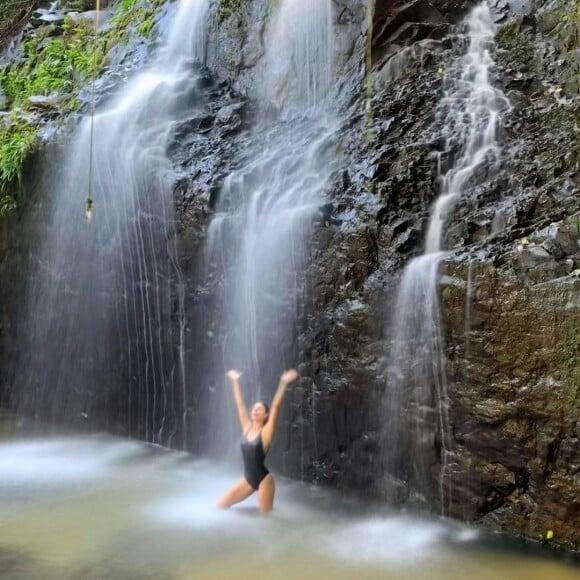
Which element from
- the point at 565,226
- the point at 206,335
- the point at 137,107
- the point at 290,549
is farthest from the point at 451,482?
the point at 137,107

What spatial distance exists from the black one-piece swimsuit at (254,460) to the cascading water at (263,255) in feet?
5.11

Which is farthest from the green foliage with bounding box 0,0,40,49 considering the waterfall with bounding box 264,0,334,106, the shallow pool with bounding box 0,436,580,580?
the shallow pool with bounding box 0,436,580,580

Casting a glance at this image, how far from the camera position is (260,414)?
5.39 m

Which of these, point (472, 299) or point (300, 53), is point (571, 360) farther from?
point (300, 53)

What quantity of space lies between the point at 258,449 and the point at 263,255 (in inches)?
104

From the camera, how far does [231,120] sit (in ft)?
31.2

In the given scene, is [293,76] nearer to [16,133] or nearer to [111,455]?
[16,133]

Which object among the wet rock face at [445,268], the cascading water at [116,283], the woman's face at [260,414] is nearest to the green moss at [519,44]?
the wet rock face at [445,268]

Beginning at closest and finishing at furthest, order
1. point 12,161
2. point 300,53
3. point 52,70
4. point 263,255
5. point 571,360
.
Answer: point 571,360
point 263,255
point 300,53
point 12,161
point 52,70

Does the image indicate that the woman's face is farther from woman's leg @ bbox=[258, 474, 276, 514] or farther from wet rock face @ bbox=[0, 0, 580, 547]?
wet rock face @ bbox=[0, 0, 580, 547]

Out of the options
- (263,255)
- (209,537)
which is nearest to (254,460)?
(209,537)

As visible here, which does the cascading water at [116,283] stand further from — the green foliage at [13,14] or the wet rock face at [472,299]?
the green foliage at [13,14]

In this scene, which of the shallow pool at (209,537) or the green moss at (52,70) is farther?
the green moss at (52,70)

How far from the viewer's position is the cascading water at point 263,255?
22.8ft
